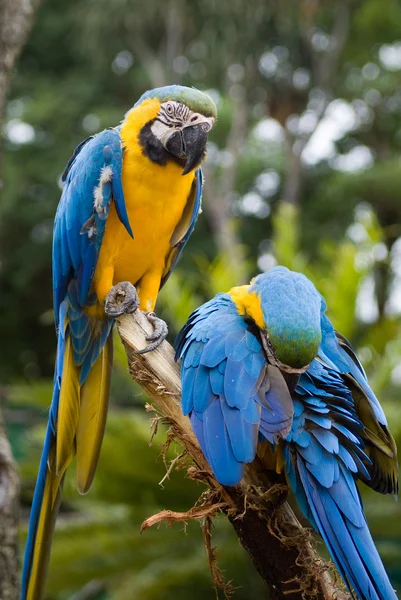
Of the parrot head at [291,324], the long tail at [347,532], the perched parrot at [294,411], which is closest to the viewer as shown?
the long tail at [347,532]

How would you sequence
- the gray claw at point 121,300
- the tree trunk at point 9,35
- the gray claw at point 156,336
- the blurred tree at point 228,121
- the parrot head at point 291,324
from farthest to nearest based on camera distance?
the blurred tree at point 228,121 → the tree trunk at point 9,35 → the gray claw at point 121,300 → the gray claw at point 156,336 → the parrot head at point 291,324

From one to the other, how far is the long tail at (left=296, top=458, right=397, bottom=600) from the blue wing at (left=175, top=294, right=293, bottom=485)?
129 mm

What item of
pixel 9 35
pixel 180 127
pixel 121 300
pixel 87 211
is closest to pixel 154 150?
pixel 180 127

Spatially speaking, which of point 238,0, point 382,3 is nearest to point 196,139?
point 238,0

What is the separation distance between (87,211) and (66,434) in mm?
682

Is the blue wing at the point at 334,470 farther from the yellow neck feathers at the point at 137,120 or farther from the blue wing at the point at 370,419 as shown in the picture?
the yellow neck feathers at the point at 137,120

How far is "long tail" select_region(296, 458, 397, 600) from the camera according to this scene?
4.43ft

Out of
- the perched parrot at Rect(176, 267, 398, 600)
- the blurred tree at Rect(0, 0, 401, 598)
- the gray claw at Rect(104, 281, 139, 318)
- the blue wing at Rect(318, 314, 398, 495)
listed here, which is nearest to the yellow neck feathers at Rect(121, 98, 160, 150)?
the gray claw at Rect(104, 281, 139, 318)

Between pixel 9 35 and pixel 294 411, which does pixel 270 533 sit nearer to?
pixel 294 411

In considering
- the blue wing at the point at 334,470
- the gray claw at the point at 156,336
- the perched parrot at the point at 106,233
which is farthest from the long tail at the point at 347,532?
the perched parrot at the point at 106,233

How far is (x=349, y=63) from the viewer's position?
824 centimetres

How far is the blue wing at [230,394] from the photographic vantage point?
1489 millimetres

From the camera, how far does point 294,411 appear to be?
1.59m

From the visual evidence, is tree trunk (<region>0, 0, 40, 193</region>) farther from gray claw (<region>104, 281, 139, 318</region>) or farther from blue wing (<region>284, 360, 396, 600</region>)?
blue wing (<region>284, 360, 396, 600</region>)
